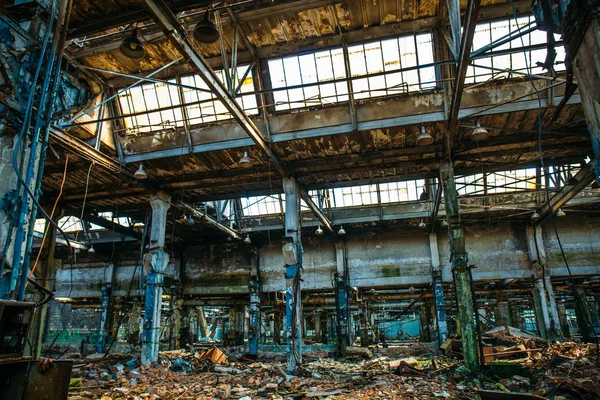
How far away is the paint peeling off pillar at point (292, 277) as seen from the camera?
43.5 ft

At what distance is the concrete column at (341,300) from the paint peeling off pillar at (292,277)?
8.66 metres

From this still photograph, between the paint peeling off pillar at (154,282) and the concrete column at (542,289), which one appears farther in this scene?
the concrete column at (542,289)

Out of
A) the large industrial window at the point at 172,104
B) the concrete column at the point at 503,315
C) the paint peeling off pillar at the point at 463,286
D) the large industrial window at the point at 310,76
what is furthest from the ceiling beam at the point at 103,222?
the concrete column at the point at 503,315

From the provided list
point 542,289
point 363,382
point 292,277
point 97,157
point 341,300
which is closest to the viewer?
point 363,382

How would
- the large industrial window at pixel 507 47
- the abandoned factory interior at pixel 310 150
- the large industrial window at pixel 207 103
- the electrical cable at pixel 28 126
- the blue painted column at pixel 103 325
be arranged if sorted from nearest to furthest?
the electrical cable at pixel 28 126 → the abandoned factory interior at pixel 310 150 → the large industrial window at pixel 507 47 → the large industrial window at pixel 207 103 → the blue painted column at pixel 103 325

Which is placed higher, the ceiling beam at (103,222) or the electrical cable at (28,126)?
the ceiling beam at (103,222)

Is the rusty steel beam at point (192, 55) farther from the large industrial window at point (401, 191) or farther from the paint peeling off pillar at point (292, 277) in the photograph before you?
the large industrial window at point (401, 191)

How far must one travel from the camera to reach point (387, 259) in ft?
74.9

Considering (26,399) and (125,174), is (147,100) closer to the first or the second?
(125,174)

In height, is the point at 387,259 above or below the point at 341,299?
above

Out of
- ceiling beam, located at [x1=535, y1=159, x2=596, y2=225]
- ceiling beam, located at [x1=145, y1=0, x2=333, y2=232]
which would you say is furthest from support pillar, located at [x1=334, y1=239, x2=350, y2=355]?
ceiling beam, located at [x1=145, y1=0, x2=333, y2=232]

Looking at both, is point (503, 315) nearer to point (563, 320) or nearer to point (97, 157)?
point (563, 320)

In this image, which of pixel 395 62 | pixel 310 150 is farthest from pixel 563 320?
pixel 395 62

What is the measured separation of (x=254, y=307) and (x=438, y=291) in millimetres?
10742
